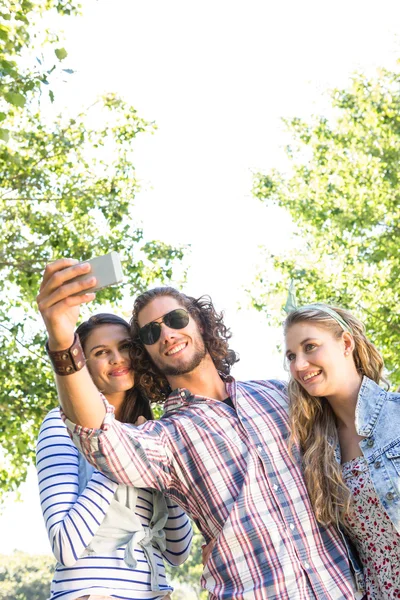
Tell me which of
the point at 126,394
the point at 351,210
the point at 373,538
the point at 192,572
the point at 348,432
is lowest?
the point at 373,538

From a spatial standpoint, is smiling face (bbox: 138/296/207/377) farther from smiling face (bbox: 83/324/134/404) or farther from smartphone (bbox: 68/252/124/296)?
smartphone (bbox: 68/252/124/296)

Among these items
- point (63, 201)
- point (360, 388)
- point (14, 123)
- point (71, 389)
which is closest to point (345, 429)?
point (360, 388)

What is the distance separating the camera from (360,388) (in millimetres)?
3068

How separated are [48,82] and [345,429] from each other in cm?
473

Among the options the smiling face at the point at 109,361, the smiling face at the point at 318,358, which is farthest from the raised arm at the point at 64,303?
the smiling face at the point at 318,358

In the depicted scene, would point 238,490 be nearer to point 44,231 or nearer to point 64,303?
point 64,303

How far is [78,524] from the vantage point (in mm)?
2607

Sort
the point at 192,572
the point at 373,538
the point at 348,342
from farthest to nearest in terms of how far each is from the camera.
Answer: the point at 192,572 < the point at 348,342 < the point at 373,538

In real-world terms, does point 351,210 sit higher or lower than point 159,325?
higher

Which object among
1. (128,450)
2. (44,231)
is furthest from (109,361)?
(44,231)

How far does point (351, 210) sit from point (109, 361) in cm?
964

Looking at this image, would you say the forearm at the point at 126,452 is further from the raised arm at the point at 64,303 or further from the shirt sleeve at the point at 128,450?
the raised arm at the point at 64,303

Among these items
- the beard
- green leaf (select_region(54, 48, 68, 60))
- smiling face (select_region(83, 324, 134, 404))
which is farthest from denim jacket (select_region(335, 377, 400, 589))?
green leaf (select_region(54, 48, 68, 60))

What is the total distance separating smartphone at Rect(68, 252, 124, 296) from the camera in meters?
2.27
